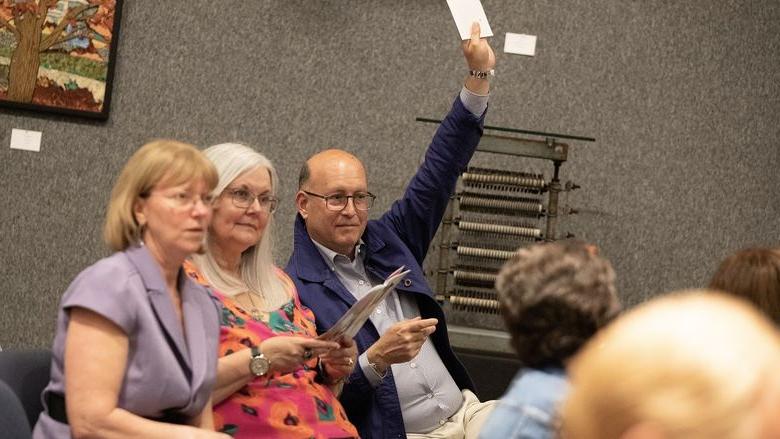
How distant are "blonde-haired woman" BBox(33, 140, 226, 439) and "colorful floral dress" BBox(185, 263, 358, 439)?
209 mm

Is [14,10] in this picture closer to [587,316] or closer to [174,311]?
[174,311]

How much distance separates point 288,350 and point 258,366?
0.23ft

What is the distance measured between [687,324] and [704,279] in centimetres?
343

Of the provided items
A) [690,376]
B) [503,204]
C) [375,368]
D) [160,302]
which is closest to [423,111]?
[503,204]

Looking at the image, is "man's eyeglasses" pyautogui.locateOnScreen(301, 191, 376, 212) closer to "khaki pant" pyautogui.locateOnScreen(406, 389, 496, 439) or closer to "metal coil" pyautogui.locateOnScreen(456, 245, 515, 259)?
"khaki pant" pyautogui.locateOnScreen(406, 389, 496, 439)

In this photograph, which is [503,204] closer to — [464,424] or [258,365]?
[464,424]

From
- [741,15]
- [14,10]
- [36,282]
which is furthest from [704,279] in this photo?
[14,10]

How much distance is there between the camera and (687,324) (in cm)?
93

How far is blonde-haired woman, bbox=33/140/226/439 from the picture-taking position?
1.74 meters

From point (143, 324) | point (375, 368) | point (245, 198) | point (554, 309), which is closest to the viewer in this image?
point (554, 309)

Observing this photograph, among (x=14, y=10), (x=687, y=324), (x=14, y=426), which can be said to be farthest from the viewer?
(x=14, y=10)

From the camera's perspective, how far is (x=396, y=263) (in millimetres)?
3012

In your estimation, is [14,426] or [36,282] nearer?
[14,426]

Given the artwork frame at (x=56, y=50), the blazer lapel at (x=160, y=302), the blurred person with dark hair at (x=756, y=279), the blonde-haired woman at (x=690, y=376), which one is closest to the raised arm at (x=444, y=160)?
the blurred person with dark hair at (x=756, y=279)
